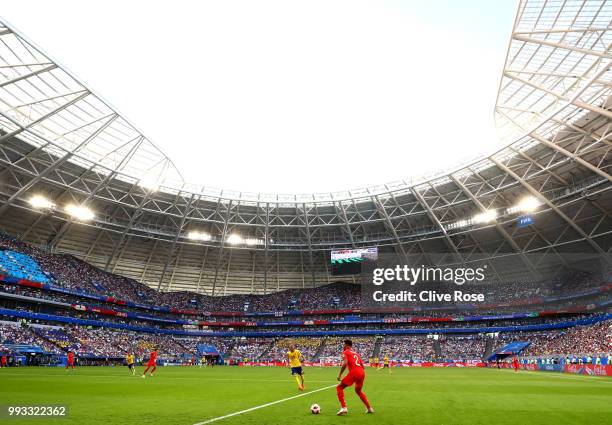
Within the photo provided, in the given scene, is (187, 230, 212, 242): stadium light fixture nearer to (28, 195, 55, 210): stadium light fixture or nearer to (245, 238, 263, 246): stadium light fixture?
(245, 238, 263, 246): stadium light fixture

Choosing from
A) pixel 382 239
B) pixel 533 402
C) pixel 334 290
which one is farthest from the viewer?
pixel 334 290

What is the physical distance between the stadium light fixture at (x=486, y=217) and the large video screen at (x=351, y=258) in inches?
579

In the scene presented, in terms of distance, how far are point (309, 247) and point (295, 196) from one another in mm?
9820

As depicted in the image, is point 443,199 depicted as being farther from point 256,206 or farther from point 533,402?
point 533,402

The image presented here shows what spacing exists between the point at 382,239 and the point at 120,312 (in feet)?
139

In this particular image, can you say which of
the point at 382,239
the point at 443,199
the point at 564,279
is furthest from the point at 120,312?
the point at 564,279

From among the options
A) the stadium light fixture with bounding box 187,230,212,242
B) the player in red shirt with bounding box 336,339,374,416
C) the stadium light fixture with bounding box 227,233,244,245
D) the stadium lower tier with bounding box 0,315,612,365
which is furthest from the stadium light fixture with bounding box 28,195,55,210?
the player in red shirt with bounding box 336,339,374,416

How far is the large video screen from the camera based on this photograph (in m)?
64.2

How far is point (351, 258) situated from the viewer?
65.4 metres

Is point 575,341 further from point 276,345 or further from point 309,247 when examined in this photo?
point 276,345

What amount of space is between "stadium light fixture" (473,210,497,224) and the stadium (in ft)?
0.75

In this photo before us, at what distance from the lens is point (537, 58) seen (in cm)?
3781

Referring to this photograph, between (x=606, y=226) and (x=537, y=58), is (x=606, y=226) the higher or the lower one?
the lower one

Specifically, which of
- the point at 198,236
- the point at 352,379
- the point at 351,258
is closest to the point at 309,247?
the point at 351,258
